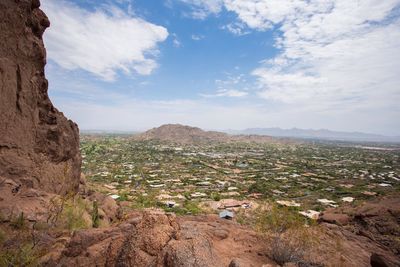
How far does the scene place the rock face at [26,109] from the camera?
41.4 feet

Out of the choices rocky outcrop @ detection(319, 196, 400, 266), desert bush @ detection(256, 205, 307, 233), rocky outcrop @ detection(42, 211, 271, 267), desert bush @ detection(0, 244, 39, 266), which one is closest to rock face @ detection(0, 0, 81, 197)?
rocky outcrop @ detection(42, 211, 271, 267)

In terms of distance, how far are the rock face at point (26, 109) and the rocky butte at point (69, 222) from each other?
5 cm

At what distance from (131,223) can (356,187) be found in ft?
176

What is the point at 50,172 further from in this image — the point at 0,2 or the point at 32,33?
the point at 0,2

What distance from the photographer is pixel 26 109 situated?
13875 mm

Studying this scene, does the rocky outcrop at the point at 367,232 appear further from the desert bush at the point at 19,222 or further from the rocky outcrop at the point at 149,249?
the desert bush at the point at 19,222

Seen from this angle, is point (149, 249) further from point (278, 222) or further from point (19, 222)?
point (19, 222)

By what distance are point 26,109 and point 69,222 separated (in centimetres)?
654

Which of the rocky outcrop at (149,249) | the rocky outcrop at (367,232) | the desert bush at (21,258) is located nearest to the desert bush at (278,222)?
the rocky outcrop at (149,249)

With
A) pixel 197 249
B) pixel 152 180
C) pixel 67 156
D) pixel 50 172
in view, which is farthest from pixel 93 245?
pixel 152 180

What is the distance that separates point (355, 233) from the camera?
1438 centimetres

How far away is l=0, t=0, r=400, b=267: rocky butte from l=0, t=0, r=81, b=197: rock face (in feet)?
0.16

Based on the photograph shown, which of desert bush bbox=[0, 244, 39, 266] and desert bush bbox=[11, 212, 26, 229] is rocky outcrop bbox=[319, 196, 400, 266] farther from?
desert bush bbox=[11, 212, 26, 229]

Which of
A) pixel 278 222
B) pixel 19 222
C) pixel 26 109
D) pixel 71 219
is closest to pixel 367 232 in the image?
pixel 278 222
